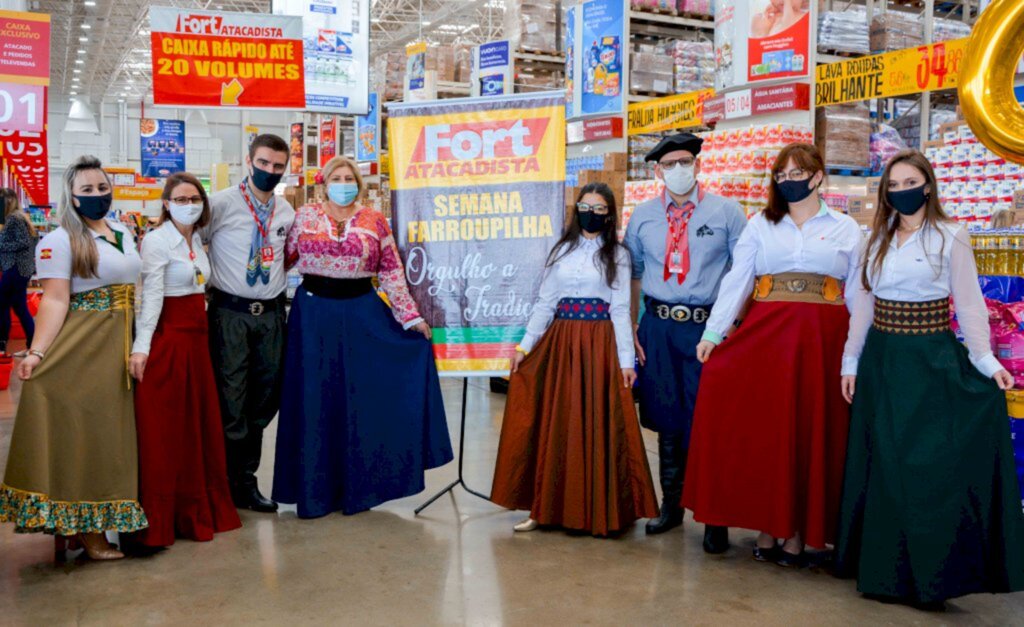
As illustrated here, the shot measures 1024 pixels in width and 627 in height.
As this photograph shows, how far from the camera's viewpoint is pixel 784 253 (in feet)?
11.6

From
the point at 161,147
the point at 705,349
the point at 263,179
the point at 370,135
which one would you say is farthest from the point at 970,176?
the point at 161,147

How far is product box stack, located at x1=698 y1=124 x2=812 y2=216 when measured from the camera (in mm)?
5551

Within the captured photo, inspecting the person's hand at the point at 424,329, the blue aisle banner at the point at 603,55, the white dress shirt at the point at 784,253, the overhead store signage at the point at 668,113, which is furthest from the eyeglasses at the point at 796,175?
the blue aisle banner at the point at 603,55

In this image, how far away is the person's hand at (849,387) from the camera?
3.40 m

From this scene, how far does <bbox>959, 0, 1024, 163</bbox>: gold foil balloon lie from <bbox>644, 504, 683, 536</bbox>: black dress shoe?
1.98 meters

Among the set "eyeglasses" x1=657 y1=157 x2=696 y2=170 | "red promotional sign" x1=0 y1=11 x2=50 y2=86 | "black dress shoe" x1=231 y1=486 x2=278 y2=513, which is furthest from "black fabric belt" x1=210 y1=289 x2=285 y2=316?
"red promotional sign" x1=0 y1=11 x2=50 y2=86

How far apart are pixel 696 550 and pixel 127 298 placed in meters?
2.48

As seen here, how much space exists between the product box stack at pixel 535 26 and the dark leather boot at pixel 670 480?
5.76 meters

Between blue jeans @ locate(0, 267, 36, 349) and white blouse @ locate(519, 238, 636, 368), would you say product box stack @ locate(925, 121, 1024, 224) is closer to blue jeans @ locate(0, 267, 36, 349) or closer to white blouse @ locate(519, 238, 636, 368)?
white blouse @ locate(519, 238, 636, 368)

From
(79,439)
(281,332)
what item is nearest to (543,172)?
(281,332)

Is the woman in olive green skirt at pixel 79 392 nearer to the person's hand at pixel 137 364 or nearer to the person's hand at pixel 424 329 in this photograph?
the person's hand at pixel 137 364

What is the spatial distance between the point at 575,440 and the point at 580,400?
167 mm

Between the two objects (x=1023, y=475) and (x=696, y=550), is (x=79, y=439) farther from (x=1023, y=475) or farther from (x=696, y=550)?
(x=1023, y=475)

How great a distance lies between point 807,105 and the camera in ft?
19.7
